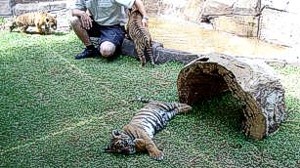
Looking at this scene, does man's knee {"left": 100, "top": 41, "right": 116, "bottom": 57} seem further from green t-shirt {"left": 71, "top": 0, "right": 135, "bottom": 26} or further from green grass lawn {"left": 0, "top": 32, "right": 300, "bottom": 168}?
green t-shirt {"left": 71, "top": 0, "right": 135, "bottom": 26}

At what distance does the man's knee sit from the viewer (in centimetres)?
438

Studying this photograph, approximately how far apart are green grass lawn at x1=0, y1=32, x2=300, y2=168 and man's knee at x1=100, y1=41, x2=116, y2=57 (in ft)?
0.25

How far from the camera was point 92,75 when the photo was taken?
4055 millimetres

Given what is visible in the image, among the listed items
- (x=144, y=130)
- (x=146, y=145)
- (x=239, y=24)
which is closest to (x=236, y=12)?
(x=239, y=24)

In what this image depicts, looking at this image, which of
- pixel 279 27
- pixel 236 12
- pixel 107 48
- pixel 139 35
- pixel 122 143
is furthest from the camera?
pixel 236 12

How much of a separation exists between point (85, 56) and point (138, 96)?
1185 mm

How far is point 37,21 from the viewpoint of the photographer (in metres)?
5.18

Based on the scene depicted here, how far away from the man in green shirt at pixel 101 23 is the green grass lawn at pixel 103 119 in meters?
0.15

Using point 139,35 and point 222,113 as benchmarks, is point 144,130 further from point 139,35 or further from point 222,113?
point 139,35

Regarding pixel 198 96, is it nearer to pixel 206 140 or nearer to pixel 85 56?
pixel 206 140

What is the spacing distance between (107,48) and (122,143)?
6.04 ft

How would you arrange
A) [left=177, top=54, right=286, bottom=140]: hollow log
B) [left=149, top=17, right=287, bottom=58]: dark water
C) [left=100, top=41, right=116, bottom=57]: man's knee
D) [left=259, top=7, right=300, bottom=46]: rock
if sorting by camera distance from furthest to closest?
[left=259, top=7, right=300, bottom=46]: rock, [left=149, top=17, right=287, bottom=58]: dark water, [left=100, top=41, right=116, bottom=57]: man's knee, [left=177, top=54, right=286, bottom=140]: hollow log

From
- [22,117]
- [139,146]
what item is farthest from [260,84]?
[22,117]

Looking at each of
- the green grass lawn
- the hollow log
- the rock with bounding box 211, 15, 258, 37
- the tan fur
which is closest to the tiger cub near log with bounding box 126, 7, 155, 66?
the green grass lawn
